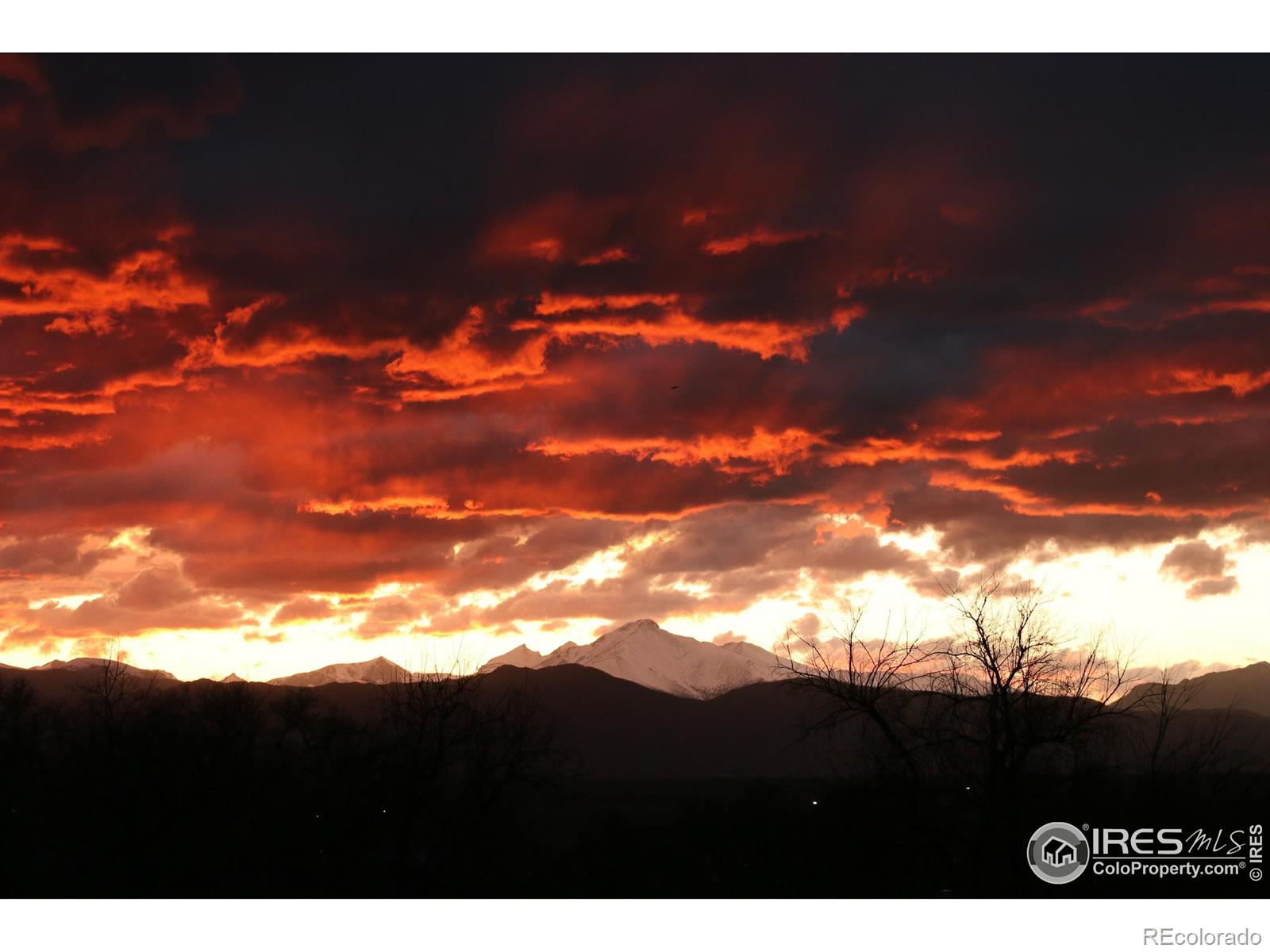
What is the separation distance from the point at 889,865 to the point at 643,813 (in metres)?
95.1

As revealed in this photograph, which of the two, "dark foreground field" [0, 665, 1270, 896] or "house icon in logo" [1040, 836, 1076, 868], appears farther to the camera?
"dark foreground field" [0, 665, 1270, 896]

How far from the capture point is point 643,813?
5379 inches

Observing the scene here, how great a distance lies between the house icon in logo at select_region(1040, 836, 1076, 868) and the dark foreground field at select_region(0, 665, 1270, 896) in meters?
0.57

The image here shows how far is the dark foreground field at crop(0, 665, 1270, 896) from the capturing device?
104ft

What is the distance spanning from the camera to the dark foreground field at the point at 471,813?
31.7 metres

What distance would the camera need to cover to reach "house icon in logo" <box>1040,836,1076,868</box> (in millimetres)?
29062

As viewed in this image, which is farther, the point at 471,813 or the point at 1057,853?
the point at 471,813

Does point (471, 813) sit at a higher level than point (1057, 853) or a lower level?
higher

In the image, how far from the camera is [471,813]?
133 ft

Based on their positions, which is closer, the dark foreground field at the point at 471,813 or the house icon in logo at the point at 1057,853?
the house icon in logo at the point at 1057,853

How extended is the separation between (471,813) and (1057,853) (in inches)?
764

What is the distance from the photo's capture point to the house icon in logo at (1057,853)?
29.1 metres

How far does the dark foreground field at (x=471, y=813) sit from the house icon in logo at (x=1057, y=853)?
0.57 meters
